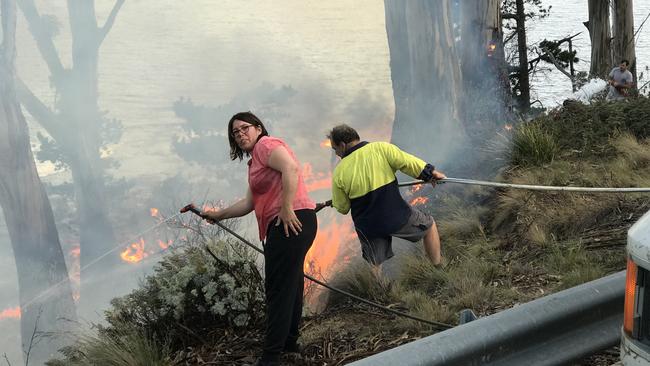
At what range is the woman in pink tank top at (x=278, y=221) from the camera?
3996mm

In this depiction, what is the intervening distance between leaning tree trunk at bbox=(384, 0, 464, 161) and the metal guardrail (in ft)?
29.0

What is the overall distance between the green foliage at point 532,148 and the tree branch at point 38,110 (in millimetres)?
6422

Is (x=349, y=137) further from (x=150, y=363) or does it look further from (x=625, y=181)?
(x=625, y=181)

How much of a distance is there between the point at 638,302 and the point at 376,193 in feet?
10.6

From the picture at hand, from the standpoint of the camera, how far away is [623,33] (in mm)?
19344

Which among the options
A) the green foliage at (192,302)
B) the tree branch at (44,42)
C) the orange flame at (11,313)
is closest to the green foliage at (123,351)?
the green foliage at (192,302)

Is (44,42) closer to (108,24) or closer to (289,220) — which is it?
(108,24)

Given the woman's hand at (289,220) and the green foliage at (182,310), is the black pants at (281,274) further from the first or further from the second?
the green foliage at (182,310)

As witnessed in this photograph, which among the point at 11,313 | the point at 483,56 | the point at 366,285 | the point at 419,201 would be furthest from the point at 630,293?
the point at 483,56

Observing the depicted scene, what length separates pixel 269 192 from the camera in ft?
13.7

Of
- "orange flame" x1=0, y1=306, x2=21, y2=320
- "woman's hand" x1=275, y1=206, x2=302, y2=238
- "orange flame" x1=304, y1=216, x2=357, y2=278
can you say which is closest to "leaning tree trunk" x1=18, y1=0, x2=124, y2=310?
"orange flame" x1=0, y1=306, x2=21, y2=320

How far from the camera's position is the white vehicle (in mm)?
2787

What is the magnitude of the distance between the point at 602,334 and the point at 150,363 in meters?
2.43

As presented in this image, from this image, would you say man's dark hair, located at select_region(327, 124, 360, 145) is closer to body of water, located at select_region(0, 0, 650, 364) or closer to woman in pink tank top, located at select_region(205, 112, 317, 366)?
woman in pink tank top, located at select_region(205, 112, 317, 366)
